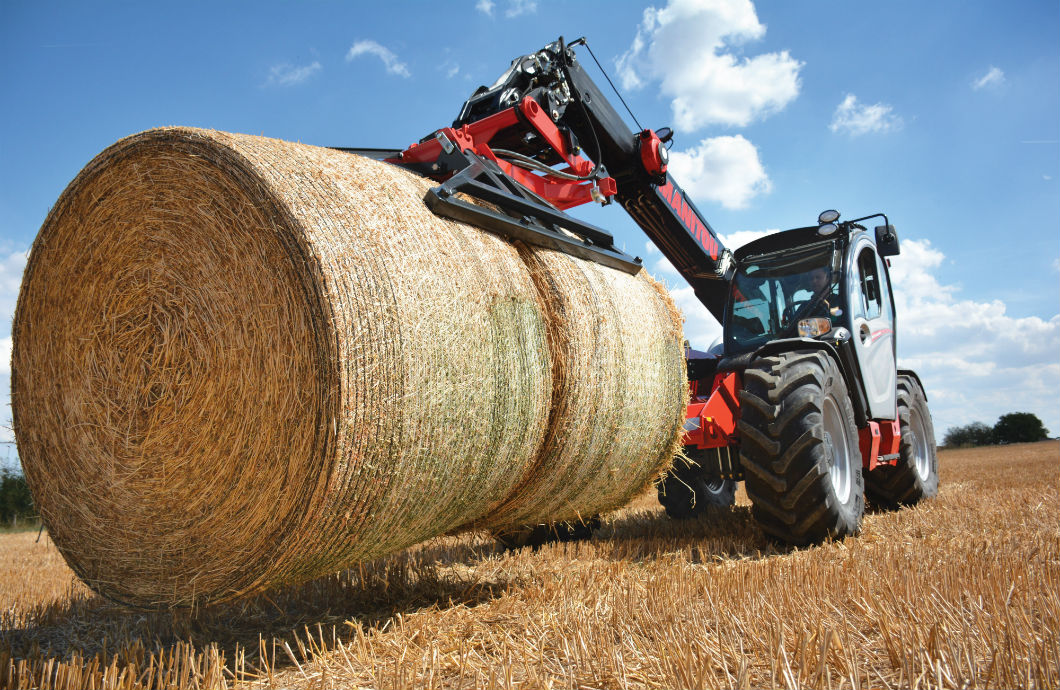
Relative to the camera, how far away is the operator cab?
18.0 feet

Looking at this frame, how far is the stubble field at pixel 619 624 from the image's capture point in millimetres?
2045

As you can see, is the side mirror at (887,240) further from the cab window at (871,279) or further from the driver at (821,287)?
the driver at (821,287)

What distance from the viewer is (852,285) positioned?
559cm

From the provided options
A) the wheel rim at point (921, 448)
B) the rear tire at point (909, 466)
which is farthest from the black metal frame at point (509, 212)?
the wheel rim at point (921, 448)

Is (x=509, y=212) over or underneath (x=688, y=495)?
over

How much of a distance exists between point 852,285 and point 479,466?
406 cm

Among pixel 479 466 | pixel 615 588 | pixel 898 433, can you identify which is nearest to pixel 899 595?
pixel 615 588

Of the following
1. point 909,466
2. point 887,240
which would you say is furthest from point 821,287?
point 909,466

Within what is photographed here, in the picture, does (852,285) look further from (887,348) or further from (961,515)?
(961,515)

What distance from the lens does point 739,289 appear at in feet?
20.3

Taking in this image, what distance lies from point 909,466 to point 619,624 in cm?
486

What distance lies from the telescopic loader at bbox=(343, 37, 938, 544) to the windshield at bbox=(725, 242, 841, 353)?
0.01 meters

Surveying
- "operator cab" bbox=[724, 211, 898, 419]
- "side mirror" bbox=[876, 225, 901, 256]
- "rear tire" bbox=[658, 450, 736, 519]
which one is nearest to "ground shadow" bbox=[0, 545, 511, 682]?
"rear tire" bbox=[658, 450, 736, 519]

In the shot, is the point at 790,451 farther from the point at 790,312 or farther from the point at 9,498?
the point at 9,498
